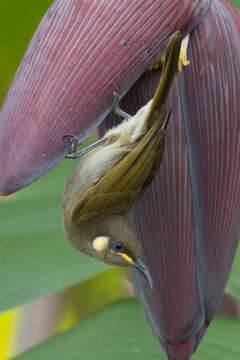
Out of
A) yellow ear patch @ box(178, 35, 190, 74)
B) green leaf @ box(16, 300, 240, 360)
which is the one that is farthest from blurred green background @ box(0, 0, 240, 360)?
yellow ear patch @ box(178, 35, 190, 74)

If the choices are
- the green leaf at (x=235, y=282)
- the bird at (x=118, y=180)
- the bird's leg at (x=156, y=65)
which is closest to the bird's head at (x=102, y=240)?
the bird at (x=118, y=180)

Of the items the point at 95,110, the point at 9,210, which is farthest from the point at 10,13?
the point at 95,110

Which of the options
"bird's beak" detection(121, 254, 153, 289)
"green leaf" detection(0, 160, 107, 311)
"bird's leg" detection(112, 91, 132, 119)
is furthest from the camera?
"green leaf" detection(0, 160, 107, 311)

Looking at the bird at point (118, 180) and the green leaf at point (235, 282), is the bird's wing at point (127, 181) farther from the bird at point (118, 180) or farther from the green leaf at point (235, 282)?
the green leaf at point (235, 282)

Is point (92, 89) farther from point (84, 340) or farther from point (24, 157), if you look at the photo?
point (84, 340)

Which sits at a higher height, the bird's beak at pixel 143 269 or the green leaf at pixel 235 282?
the bird's beak at pixel 143 269

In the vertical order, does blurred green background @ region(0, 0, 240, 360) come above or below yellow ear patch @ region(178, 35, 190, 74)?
below

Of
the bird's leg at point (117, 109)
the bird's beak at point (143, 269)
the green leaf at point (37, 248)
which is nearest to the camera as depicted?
the bird's leg at point (117, 109)

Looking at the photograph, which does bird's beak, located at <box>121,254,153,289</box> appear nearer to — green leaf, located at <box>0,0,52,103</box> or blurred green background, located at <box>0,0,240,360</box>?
blurred green background, located at <box>0,0,240,360</box>
